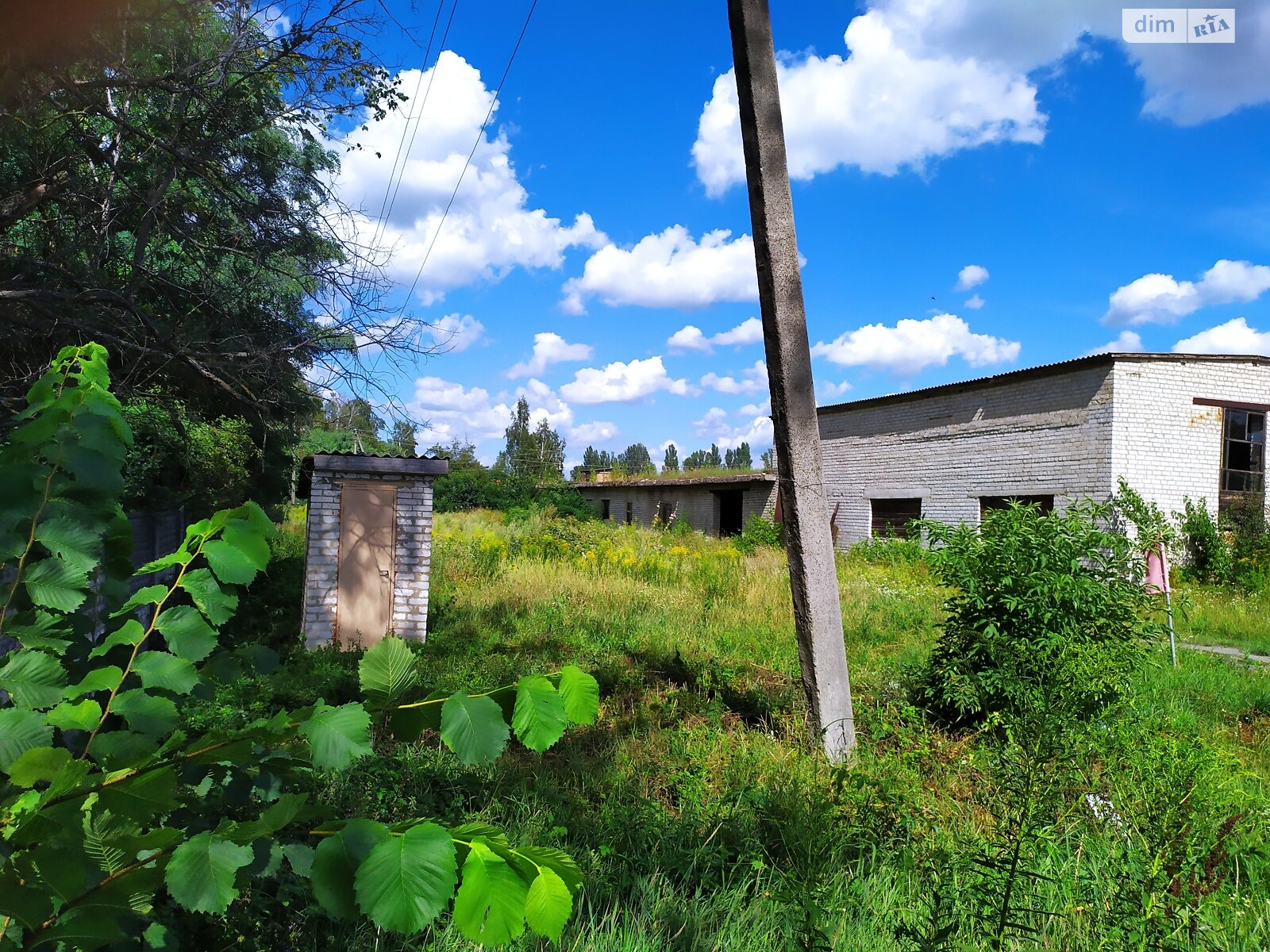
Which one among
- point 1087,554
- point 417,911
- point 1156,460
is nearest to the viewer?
point 417,911

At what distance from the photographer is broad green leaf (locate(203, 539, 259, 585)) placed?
46.3 inches

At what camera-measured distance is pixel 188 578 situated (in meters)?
1.22

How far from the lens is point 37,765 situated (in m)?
0.89

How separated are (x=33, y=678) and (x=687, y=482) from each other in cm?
2763

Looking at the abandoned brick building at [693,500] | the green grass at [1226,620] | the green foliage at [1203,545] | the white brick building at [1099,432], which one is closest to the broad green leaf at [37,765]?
the green grass at [1226,620]

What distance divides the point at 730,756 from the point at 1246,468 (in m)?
17.3

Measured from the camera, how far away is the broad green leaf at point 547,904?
0.86 m

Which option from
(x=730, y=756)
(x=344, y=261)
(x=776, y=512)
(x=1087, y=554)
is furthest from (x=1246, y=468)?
(x=344, y=261)

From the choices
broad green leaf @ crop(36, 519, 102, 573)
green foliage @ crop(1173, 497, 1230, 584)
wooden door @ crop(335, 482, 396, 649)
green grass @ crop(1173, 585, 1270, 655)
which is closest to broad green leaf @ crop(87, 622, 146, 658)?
broad green leaf @ crop(36, 519, 102, 573)

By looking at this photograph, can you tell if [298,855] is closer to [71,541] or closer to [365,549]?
[71,541]

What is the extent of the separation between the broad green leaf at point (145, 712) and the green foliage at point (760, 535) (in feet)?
68.7

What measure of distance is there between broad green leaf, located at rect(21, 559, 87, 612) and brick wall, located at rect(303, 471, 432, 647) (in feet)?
27.5

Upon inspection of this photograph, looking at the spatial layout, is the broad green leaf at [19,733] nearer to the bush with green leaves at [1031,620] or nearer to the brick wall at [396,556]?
the bush with green leaves at [1031,620]

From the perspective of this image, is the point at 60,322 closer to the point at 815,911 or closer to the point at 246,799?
the point at 246,799
